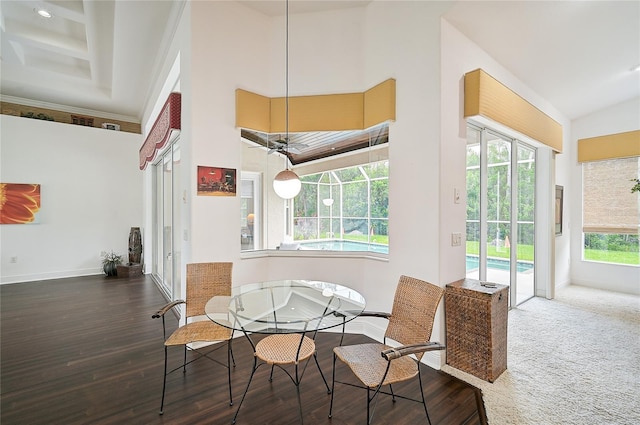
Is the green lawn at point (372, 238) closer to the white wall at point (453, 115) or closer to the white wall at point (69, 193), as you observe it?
the white wall at point (453, 115)

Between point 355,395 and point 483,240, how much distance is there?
8.38 ft

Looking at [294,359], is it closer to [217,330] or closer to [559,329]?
[217,330]

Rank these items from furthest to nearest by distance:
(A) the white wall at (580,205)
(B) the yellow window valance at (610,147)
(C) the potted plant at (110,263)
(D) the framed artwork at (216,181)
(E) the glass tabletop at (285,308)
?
(C) the potted plant at (110,263), (A) the white wall at (580,205), (B) the yellow window valance at (610,147), (D) the framed artwork at (216,181), (E) the glass tabletop at (285,308)

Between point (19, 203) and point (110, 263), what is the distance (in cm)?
202

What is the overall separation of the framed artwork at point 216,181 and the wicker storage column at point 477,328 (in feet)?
8.43

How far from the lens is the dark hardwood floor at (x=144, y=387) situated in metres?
2.03

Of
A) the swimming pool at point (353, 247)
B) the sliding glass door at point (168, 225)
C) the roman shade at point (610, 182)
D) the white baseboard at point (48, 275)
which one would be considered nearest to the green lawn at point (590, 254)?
the swimming pool at point (353, 247)

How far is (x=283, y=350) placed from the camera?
2043 millimetres

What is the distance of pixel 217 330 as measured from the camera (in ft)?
7.97

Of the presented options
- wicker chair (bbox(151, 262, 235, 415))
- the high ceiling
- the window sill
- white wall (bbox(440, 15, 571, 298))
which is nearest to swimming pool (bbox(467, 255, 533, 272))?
white wall (bbox(440, 15, 571, 298))

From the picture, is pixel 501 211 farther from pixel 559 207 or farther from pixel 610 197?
pixel 610 197


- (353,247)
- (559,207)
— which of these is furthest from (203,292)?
(559,207)

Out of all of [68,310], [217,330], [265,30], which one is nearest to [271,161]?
[265,30]

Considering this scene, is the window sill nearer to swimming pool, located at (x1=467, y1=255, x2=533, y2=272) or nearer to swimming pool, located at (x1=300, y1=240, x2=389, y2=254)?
swimming pool, located at (x1=300, y1=240, x2=389, y2=254)
